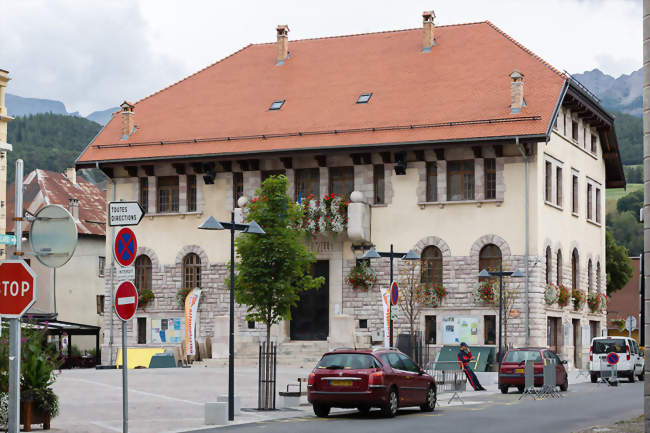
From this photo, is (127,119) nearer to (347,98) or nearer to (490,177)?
(347,98)

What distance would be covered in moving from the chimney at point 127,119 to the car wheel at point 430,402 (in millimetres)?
32415

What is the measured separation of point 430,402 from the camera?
25766 mm

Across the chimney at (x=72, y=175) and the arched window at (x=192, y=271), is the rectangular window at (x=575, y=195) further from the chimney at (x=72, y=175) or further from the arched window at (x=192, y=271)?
the chimney at (x=72, y=175)

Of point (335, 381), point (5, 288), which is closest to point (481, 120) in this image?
point (335, 381)

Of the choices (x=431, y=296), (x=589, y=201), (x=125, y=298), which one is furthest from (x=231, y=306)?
(x=589, y=201)

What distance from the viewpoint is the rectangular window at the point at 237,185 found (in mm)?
52812

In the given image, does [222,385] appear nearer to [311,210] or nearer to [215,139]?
[311,210]

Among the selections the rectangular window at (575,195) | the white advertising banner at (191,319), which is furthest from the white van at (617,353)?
the white advertising banner at (191,319)

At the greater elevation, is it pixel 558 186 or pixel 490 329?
pixel 558 186

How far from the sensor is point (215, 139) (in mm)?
52531

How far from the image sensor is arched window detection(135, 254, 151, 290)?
54344mm

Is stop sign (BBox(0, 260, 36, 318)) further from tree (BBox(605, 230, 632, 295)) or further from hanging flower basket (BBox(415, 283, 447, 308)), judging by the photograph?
tree (BBox(605, 230, 632, 295))

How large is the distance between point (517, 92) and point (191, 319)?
16689 millimetres

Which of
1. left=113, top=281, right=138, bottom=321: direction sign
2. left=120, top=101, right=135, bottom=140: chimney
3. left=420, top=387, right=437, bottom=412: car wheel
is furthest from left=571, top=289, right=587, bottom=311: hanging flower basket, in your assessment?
left=113, top=281, right=138, bottom=321: direction sign
